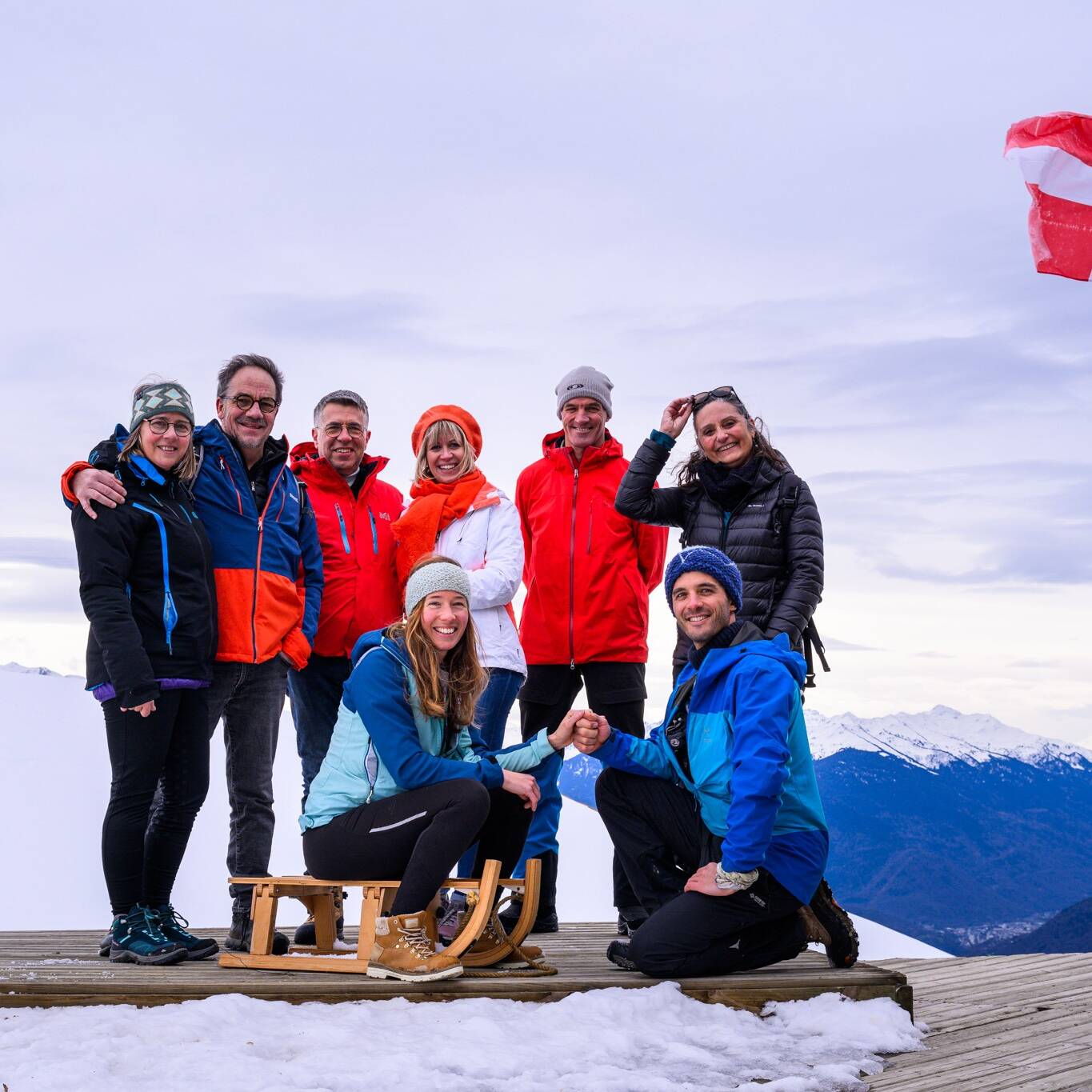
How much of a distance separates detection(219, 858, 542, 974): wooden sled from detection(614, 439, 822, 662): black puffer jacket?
1.19 metres

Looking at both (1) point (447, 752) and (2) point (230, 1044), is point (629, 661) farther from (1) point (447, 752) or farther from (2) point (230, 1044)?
(2) point (230, 1044)

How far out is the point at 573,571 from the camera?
5125mm

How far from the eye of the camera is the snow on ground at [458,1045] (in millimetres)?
3023

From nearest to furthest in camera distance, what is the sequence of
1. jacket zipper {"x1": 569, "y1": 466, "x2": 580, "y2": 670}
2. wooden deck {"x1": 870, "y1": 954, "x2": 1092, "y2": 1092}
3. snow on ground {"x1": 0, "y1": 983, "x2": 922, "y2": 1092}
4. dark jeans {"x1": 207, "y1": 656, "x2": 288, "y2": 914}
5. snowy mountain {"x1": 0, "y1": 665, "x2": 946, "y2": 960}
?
snow on ground {"x1": 0, "y1": 983, "x2": 922, "y2": 1092} < wooden deck {"x1": 870, "y1": 954, "x2": 1092, "y2": 1092} < dark jeans {"x1": 207, "y1": 656, "x2": 288, "y2": 914} < jacket zipper {"x1": 569, "y1": 466, "x2": 580, "y2": 670} < snowy mountain {"x1": 0, "y1": 665, "x2": 946, "y2": 960}

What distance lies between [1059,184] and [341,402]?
20.4ft

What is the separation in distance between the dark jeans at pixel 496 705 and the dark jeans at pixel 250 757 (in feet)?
2.72

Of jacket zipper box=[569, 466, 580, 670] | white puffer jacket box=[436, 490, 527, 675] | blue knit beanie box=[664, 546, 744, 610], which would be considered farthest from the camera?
jacket zipper box=[569, 466, 580, 670]

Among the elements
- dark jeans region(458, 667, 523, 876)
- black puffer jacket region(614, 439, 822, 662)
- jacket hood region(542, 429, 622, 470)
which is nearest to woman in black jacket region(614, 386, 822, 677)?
black puffer jacket region(614, 439, 822, 662)

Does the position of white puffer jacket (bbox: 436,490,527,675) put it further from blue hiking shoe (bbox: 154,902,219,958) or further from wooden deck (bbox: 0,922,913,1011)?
blue hiking shoe (bbox: 154,902,219,958)

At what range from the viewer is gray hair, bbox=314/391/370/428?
196 inches

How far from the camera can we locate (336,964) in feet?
12.9

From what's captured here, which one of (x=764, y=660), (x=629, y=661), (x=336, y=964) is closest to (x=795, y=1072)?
(x=764, y=660)

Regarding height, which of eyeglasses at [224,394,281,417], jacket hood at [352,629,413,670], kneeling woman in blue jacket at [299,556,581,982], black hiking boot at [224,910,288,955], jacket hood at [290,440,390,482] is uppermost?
eyeglasses at [224,394,281,417]

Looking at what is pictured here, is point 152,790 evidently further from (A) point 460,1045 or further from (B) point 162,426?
(A) point 460,1045
